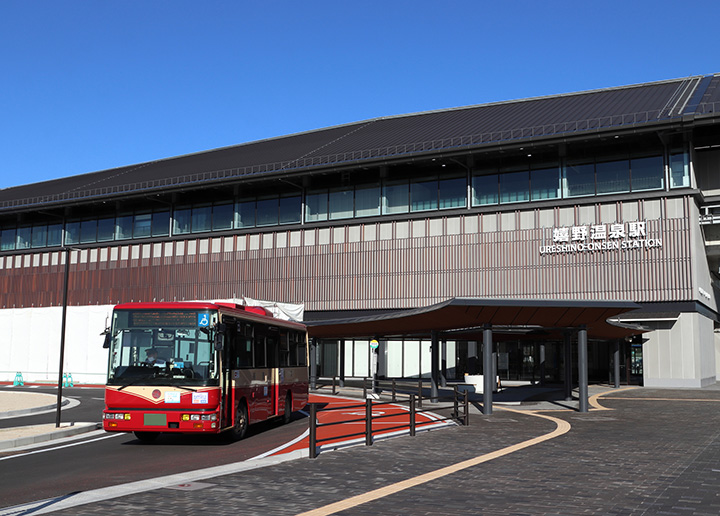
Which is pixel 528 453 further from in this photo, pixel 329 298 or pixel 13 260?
pixel 13 260

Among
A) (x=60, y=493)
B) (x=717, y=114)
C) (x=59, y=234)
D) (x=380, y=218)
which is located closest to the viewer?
(x=60, y=493)

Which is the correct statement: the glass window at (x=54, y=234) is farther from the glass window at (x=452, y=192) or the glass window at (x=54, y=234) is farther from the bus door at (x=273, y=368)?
the bus door at (x=273, y=368)

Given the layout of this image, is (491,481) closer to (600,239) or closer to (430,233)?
(600,239)

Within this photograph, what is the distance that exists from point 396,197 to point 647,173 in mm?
14967

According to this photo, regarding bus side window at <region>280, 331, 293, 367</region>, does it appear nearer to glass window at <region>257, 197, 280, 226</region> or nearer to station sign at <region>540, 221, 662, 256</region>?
station sign at <region>540, 221, 662, 256</region>

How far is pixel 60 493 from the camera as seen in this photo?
9688mm

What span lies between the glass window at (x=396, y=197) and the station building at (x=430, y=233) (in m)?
0.14

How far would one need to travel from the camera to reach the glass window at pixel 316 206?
50000 mm

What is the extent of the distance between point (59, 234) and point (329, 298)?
25296mm

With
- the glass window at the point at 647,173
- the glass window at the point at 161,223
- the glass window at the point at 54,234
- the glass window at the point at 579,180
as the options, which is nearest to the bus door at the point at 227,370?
the glass window at the point at 579,180

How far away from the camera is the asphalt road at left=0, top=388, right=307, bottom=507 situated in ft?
34.4

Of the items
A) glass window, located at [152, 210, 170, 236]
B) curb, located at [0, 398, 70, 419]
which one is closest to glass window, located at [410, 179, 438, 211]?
glass window, located at [152, 210, 170, 236]

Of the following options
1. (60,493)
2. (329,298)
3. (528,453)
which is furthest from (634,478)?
(329,298)

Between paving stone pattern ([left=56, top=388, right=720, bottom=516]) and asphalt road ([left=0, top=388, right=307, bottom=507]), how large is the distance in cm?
171
